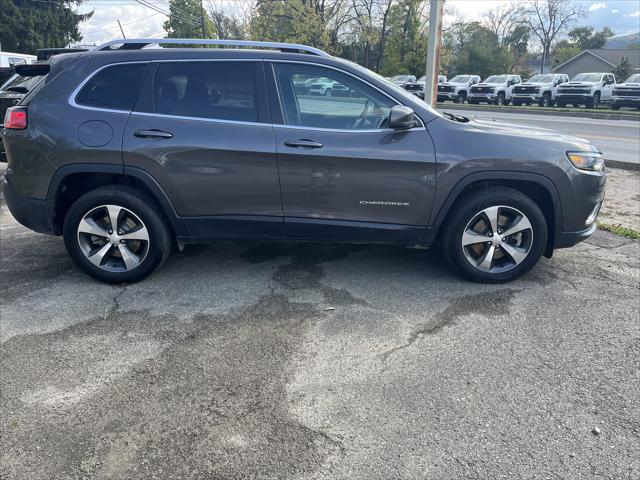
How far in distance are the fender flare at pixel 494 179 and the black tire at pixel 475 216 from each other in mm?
88

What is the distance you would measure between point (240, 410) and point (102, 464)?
2.31 ft

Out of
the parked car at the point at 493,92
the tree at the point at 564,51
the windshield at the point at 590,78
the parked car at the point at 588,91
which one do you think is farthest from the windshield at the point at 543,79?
the tree at the point at 564,51

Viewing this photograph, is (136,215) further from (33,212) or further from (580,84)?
(580,84)

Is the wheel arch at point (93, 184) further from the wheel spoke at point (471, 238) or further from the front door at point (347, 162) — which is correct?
the wheel spoke at point (471, 238)

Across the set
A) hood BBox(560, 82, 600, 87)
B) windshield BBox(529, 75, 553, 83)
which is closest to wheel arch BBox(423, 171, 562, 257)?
hood BBox(560, 82, 600, 87)

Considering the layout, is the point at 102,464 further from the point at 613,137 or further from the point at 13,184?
the point at 613,137

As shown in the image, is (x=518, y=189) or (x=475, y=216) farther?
(x=518, y=189)

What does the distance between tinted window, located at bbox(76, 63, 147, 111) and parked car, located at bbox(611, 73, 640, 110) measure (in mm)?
30303

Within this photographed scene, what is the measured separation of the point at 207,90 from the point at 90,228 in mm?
1474

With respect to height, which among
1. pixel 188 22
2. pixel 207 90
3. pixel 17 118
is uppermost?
pixel 188 22

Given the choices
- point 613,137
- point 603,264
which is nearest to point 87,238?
point 603,264

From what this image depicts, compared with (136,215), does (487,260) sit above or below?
below

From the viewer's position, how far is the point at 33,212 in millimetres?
4273

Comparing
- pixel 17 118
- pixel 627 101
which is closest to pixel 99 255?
pixel 17 118
